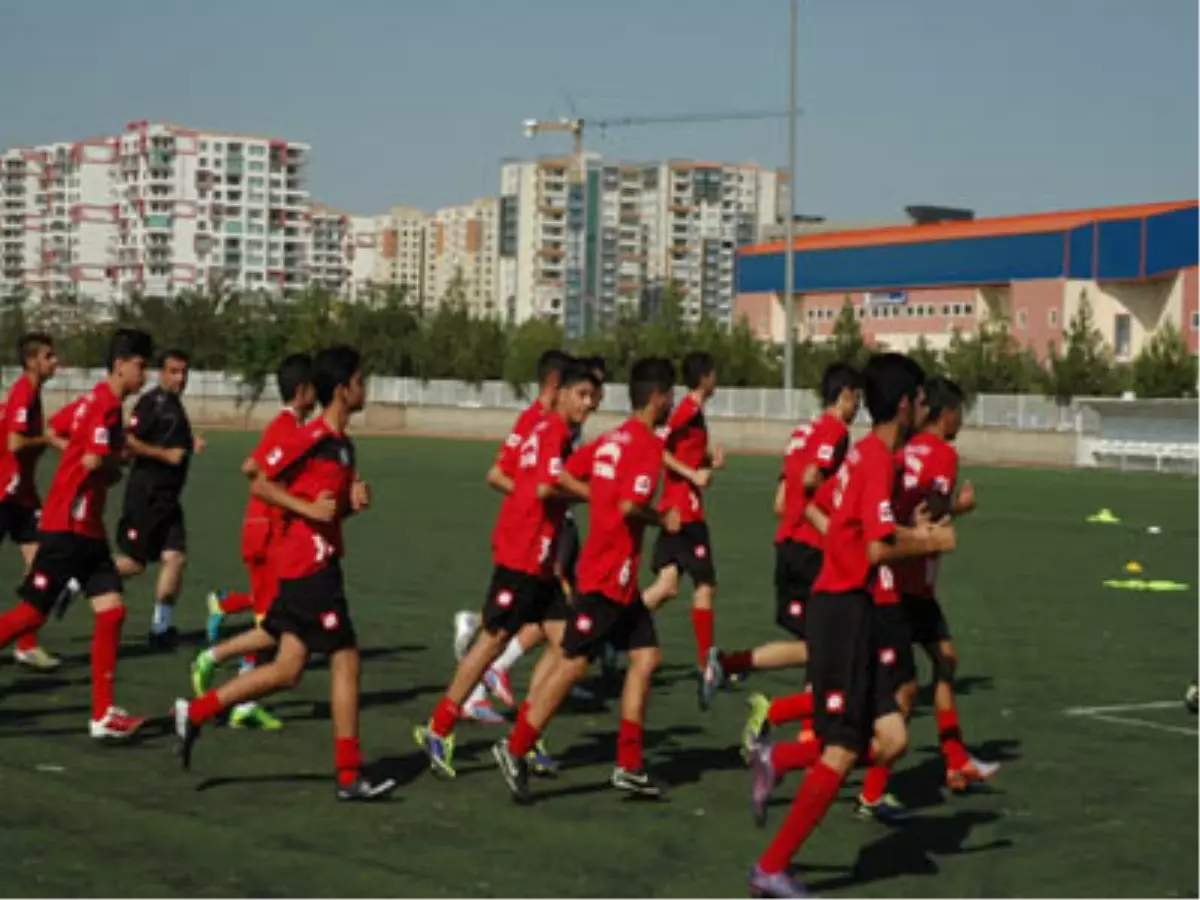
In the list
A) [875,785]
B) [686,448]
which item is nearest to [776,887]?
[875,785]

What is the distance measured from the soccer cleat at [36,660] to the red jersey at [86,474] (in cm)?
233

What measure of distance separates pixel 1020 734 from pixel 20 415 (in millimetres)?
6423

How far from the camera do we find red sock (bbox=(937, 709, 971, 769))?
30.6 feet

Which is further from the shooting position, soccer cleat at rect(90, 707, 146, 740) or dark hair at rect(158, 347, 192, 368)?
dark hair at rect(158, 347, 192, 368)

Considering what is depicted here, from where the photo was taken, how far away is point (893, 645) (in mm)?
7582

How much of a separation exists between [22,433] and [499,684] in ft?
11.5

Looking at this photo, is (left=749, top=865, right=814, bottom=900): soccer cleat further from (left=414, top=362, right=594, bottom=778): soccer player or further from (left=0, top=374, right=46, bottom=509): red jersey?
(left=0, top=374, right=46, bottom=509): red jersey

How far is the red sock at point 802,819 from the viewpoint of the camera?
6.86 meters

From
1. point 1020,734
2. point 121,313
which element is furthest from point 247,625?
point 121,313

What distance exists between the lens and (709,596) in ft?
41.1

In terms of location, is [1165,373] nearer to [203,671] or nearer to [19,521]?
[19,521]

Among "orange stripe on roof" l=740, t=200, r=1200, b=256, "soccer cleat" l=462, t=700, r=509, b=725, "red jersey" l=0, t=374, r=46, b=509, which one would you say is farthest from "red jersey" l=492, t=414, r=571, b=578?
"orange stripe on roof" l=740, t=200, r=1200, b=256

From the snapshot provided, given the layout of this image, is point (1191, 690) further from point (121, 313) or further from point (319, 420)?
point (121, 313)

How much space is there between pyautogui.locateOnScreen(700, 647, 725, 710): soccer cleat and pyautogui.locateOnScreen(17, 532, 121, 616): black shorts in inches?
127
